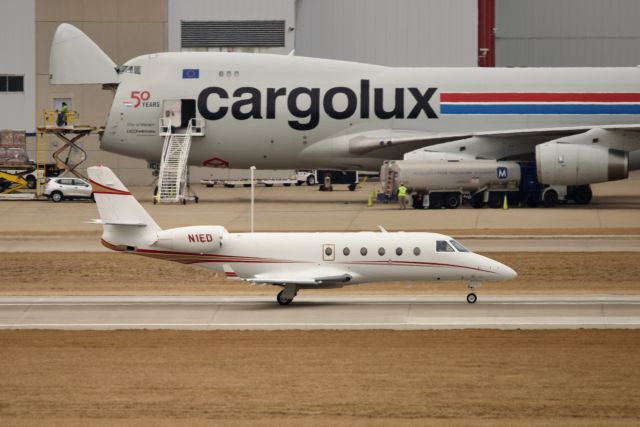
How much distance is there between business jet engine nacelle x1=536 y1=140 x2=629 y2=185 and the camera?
6116 centimetres

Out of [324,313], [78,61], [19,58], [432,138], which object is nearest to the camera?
[324,313]

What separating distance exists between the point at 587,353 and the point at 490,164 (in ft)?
106

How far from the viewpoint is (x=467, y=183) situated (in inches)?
2427

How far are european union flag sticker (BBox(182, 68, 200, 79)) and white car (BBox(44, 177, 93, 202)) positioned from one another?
856cm

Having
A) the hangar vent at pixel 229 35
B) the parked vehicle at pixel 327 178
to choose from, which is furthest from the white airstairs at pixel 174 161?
the hangar vent at pixel 229 35

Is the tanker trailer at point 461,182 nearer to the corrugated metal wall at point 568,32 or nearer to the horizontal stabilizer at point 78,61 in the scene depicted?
the horizontal stabilizer at point 78,61

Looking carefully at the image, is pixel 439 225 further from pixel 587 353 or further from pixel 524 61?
pixel 524 61

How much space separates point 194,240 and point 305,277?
3259 mm

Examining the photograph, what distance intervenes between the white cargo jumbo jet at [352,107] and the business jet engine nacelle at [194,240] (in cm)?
2707

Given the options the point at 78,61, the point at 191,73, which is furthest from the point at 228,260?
the point at 78,61

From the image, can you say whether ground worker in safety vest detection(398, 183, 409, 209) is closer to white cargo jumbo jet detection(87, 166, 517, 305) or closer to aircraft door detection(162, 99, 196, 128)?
aircraft door detection(162, 99, 196, 128)

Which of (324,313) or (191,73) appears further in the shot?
(191,73)

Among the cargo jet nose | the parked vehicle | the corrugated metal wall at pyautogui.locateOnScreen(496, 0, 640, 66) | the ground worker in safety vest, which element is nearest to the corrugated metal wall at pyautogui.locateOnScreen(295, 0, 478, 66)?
the parked vehicle

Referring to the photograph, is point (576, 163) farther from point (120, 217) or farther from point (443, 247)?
point (120, 217)
